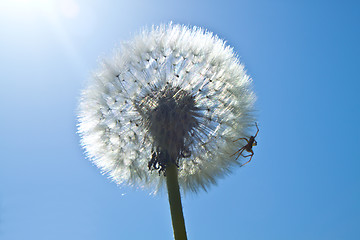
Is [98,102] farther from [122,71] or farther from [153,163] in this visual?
[153,163]

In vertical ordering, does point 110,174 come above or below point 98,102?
below

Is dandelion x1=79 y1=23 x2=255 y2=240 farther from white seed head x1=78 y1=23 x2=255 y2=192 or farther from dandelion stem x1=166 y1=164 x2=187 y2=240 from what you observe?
dandelion stem x1=166 y1=164 x2=187 y2=240

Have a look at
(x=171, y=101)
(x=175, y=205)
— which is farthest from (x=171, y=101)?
(x=175, y=205)

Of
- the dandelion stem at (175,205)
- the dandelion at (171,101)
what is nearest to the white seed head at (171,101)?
the dandelion at (171,101)

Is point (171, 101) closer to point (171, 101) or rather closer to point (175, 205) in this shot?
point (171, 101)

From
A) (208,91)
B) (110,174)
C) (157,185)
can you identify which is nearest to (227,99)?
(208,91)

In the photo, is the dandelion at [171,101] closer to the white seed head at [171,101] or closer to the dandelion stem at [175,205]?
the white seed head at [171,101]
